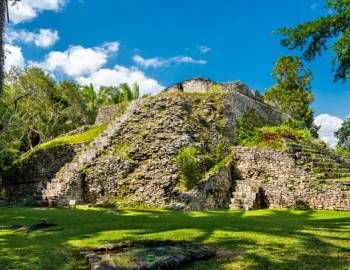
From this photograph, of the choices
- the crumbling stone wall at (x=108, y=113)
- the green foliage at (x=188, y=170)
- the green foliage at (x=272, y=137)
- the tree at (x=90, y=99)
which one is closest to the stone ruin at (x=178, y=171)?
the green foliage at (x=188, y=170)

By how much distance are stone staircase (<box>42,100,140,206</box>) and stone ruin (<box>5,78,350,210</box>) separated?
0.15ft

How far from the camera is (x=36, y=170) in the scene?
25.3 m

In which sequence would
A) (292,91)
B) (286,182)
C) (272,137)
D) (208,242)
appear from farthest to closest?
(292,91)
(272,137)
(286,182)
(208,242)

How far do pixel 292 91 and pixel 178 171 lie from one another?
73.2 feet

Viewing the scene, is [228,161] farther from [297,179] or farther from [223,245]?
[223,245]

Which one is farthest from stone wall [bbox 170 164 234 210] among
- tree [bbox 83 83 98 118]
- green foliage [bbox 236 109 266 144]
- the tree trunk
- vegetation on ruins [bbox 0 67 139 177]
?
tree [bbox 83 83 98 118]

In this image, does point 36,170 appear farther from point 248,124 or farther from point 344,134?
point 344,134

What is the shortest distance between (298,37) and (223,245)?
6770 millimetres

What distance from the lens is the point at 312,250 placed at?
7.77m

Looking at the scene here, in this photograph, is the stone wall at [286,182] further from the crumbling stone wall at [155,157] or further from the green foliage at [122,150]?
the green foliage at [122,150]

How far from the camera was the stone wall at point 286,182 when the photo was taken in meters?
17.4

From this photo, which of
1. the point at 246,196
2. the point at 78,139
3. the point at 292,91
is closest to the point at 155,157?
the point at 246,196

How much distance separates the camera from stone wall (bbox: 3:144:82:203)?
24.7m

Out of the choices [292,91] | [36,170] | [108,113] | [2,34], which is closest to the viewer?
[2,34]
